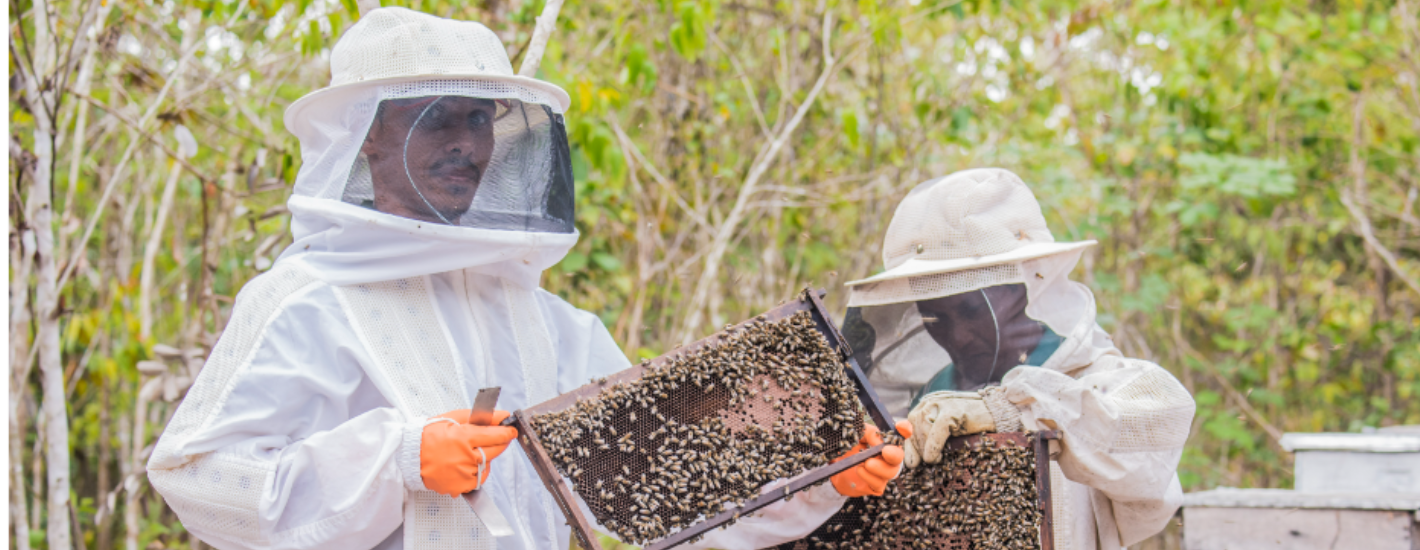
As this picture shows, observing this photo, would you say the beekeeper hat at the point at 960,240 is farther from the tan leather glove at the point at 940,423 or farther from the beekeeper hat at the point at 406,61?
the beekeeper hat at the point at 406,61

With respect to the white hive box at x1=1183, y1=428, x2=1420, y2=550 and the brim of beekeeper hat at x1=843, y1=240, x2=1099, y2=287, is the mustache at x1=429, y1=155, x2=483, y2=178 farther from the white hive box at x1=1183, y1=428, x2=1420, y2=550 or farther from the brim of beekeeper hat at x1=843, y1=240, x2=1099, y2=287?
the white hive box at x1=1183, y1=428, x2=1420, y2=550

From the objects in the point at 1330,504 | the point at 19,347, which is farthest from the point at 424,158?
the point at 1330,504

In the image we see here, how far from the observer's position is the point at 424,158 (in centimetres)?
239

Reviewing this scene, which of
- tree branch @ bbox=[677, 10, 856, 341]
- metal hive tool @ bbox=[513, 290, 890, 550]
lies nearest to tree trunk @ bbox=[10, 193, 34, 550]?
metal hive tool @ bbox=[513, 290, 890, 550]

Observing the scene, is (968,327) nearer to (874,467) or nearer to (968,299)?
(968,299)

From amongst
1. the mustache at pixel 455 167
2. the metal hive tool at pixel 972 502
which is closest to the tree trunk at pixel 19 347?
the mustache at pixel 455 167

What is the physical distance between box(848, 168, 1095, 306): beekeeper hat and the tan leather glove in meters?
0.39

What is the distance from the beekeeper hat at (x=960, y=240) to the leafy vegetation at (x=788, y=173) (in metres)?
1.77

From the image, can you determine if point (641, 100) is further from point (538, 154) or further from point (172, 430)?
point (172, 430)

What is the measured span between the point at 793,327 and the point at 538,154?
31.8 inches

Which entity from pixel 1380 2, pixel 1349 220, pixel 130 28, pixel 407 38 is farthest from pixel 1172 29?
pixel 130 28

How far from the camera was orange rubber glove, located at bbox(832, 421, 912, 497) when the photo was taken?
240cm

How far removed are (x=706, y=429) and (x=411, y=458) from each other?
656mm

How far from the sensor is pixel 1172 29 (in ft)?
23.3
